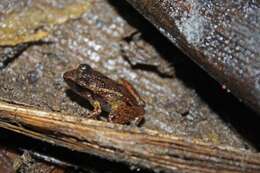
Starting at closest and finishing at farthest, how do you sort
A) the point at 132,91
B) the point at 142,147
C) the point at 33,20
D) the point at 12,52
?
1. the point at 142,147
2. the point at 132,91
3. the point at 12,52
4. the point at 33,20

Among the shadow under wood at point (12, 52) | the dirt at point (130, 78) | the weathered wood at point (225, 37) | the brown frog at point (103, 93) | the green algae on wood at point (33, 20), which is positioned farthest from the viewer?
the green algae on wood at point (33, 20)

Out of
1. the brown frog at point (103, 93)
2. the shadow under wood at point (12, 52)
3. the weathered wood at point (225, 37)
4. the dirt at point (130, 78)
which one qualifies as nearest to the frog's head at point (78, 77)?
the brown frog at point (103, 93)

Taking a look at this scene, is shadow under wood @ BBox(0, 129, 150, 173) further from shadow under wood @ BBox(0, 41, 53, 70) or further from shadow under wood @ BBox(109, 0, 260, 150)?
shadow under wood @ BBox(109, 0, 260, 150)

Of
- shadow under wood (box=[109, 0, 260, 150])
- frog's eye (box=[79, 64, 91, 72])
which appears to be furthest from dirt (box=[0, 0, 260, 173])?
frog's eye (box=[79, 64, 91, 72])

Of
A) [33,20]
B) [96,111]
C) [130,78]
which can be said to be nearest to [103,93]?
[96,111]

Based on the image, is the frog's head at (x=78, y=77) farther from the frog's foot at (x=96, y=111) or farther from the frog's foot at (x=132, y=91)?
the frog's foot at (x=132, y=91)

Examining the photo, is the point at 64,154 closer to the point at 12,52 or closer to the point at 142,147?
the point at 142,147

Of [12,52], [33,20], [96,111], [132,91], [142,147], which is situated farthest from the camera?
[33,20]
